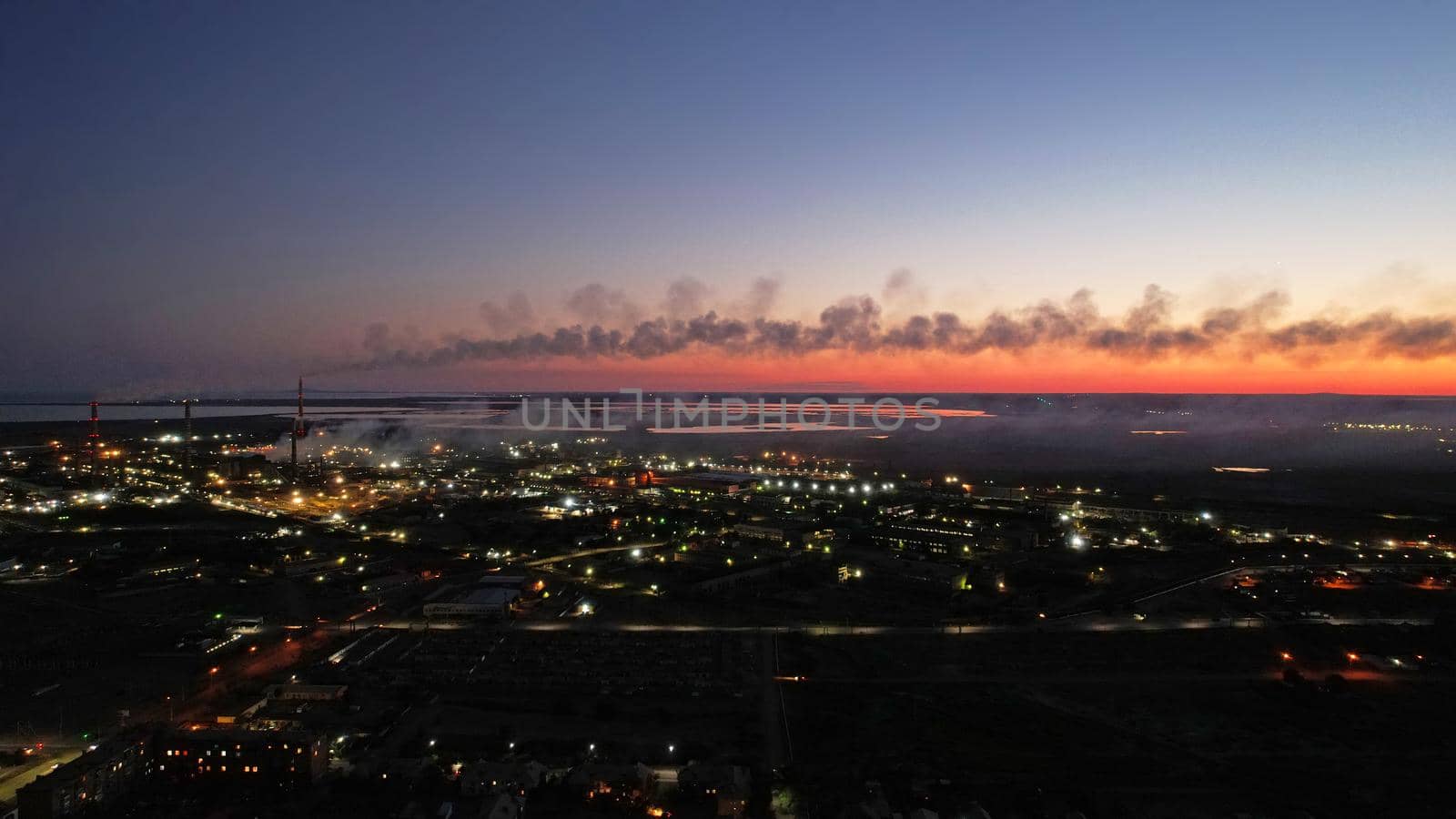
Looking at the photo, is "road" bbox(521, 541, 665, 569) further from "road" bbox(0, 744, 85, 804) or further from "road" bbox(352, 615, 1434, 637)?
"road" bbox(0, 744, 85, 804)

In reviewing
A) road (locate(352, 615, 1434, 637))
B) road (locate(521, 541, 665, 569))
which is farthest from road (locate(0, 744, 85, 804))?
road (locate(521, 541, 665, 569))

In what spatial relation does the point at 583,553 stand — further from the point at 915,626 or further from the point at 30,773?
the point at 30,773

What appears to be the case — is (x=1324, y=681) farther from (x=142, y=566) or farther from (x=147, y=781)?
(x=142, y=566)

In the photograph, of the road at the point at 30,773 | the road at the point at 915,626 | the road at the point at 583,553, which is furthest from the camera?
the road at the point at 583,553

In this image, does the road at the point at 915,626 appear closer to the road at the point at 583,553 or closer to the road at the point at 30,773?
the road at the point at 583,553

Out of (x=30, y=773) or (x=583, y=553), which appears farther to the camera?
(x=583, y=553)

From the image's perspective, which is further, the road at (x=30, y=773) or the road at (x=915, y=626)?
the road at (x=915, y=626)

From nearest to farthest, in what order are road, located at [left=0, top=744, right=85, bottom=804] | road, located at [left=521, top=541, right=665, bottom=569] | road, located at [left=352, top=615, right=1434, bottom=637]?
1. road, located at [left=0, top=744, right=85, bottom=804]
2. road, located at [left=352, top=615, right=1434, bottom=637]
3. road, located at [left=521, top=541, right=665, bottom=569]

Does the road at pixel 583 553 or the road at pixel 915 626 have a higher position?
the road at pixel 583 553

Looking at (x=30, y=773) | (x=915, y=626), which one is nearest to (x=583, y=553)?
(x=915, y=626)

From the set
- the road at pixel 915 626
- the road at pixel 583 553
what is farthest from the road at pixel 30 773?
the road at pixel 583 553

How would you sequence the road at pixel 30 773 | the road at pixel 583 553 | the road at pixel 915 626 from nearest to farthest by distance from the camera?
the road at pixel 30 773
the road at pixel 915 626
the road at pixel 583 553
